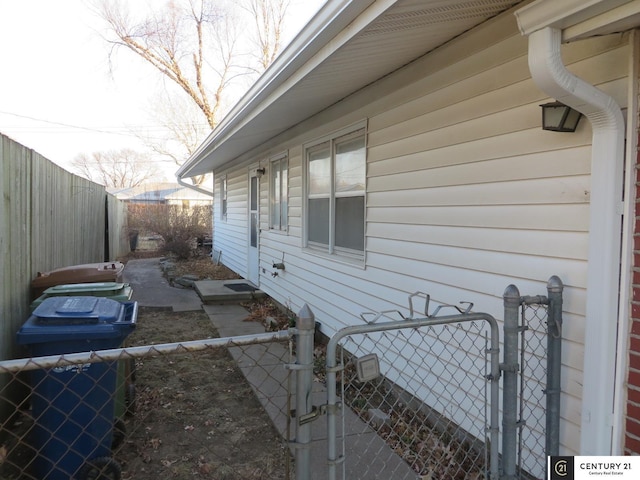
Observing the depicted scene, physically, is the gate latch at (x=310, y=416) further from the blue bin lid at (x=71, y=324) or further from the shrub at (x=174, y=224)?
the shrub at (x=174, y=224)

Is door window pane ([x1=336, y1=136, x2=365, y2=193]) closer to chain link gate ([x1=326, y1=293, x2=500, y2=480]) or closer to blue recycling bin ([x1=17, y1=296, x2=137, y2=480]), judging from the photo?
chain link gate ([x1=326, y1=293, x2=500, y2=480])

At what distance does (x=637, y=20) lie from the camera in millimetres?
1933

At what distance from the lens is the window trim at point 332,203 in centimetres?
491

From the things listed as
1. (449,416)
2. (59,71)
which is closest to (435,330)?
(449,416)

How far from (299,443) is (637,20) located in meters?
2.26

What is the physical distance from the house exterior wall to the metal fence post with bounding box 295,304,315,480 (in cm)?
158

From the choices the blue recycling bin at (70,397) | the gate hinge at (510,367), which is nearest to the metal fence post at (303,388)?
the gate hinge at (510,367)

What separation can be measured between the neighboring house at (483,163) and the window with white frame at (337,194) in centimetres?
3

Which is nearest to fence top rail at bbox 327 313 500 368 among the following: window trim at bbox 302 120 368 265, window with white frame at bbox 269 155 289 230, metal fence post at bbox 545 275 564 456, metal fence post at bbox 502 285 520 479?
metal fence post at bbox 502 285 520 479

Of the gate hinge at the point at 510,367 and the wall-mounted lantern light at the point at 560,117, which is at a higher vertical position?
the wall-mounted lantern light at the point at 560,117

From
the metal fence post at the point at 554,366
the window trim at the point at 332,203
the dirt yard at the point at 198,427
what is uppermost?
the window trim at the point at 332,203

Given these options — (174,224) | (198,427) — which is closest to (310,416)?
(198,427)

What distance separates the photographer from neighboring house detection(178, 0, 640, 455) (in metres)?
2.14

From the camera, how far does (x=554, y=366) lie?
2.36 meters
